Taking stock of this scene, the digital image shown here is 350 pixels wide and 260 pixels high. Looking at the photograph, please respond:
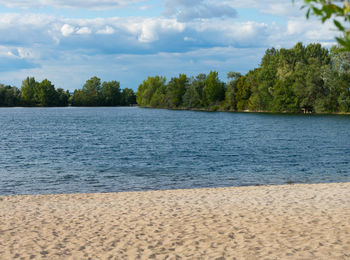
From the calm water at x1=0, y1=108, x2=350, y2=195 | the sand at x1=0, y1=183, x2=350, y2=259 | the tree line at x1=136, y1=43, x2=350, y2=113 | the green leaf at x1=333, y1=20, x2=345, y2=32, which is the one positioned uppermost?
the tree line at x1=136, y1=43, x2=350, y2=113

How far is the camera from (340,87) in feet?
302

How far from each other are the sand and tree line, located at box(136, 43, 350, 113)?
72360 mm

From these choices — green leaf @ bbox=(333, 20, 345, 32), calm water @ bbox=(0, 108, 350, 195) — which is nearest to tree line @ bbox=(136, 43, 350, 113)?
calm water @ bbox=(0, 108, 350, 195)

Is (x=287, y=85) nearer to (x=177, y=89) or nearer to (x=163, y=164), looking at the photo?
(x=177, y=89)

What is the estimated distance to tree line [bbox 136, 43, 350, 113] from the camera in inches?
3632

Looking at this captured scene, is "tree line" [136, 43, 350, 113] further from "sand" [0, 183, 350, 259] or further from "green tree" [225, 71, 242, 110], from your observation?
"sand" [0, 183, 350, 259]

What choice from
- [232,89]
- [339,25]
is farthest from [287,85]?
[339,25]

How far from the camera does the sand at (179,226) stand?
904 centimetres

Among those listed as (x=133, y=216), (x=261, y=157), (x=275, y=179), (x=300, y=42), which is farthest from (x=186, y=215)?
(x=300, y=42)

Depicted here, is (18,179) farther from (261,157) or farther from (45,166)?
(261,157)

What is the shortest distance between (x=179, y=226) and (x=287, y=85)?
103 metres

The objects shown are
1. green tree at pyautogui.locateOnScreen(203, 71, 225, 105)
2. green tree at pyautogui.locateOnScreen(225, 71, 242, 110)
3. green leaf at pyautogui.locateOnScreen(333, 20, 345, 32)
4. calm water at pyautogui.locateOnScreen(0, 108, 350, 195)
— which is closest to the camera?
green leaf at pyautogui.locateOnScreen(333, 20, 345, 32)

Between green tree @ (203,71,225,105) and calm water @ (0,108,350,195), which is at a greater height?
green tree @ (203,71,225,105)

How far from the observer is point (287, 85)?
109 metres
